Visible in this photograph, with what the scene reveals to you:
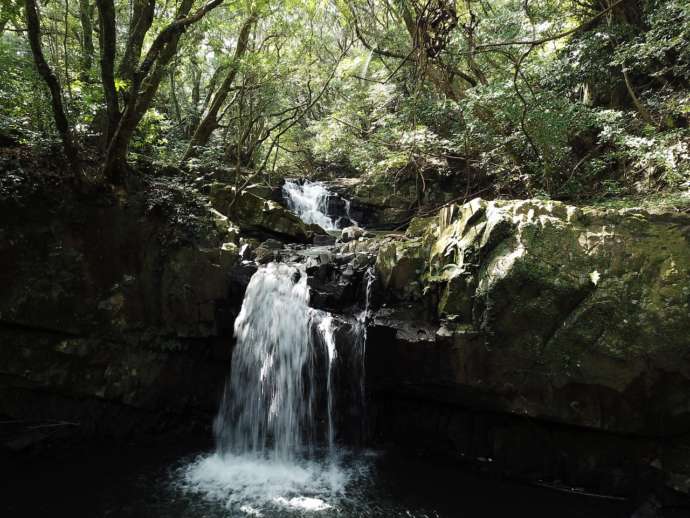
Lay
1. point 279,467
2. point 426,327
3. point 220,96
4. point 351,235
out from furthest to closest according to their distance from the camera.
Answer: point 220,96 → point 351,235 → point 426,327 → point 279,467

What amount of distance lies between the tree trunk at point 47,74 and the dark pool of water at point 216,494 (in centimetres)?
446

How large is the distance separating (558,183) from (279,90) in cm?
743

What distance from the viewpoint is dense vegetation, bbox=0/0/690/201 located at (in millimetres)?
6336

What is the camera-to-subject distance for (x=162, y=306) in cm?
677

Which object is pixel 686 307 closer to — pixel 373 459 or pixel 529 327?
pixel 529 327

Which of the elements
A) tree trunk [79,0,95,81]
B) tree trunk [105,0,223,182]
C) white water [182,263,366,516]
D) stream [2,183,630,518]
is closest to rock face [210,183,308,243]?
stream [2,183,630,518]

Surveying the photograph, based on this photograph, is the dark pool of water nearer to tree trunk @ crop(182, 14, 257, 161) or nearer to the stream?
the stream

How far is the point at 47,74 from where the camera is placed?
5.29 m

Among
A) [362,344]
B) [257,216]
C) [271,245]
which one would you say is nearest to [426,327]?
[362,344]

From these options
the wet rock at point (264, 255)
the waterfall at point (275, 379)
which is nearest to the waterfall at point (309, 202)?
the wet rock at point (264, 255)

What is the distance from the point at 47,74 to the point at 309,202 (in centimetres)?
1009

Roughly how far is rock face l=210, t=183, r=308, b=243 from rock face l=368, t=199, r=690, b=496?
5048 millimetres

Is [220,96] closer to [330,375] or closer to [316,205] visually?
[316,205]

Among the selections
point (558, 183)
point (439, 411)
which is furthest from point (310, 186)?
point (439, 411)
